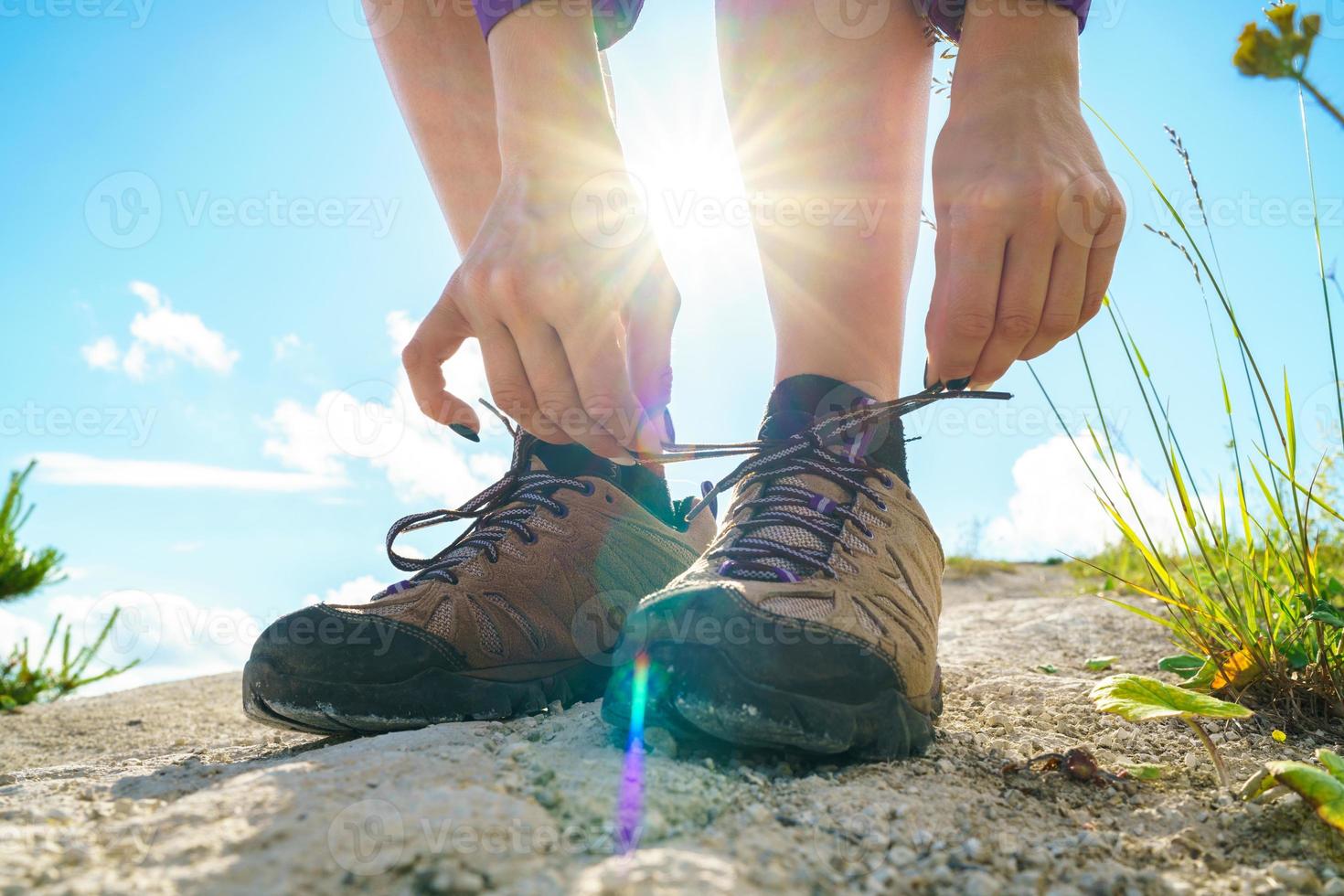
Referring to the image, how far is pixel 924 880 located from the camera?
79cm

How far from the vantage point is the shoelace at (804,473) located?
4.18ft

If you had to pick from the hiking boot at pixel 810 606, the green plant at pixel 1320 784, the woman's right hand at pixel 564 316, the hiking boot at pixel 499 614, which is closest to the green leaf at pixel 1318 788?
the green plant at pixel 1320 784

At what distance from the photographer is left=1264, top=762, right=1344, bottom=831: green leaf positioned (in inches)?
36.9

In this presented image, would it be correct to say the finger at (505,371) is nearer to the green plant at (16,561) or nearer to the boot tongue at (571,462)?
the boot tongue at (571,462)

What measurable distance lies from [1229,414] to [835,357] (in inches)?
36.3

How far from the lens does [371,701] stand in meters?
1.39

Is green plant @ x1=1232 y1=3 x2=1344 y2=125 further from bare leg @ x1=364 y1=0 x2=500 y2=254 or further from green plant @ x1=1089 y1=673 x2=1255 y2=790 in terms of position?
bare leg @ x1=364 y1=0 x2=500 y2=254

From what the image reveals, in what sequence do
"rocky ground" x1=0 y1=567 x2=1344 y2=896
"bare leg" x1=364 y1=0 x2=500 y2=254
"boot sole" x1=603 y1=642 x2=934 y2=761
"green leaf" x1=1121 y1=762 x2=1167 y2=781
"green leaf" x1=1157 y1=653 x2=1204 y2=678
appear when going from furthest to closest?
"bare leg" x1=364 y1=0 x2=500 y2=254 < "green leaf" x1=1157 y1=653 x2=1204 y2=678 < "green leaf" x1=1121 y1=762 x2=1167 y2=781 < "boot sole" x1=603 y1=642 x2=934 y2=761 < "rocky ground" x1=0 y1=567 x2=1344 y2=896

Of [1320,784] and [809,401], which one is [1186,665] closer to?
[1320,784]

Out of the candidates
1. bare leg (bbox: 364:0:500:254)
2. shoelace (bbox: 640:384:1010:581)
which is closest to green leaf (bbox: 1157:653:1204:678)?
shoelace (bbox: 640:384:1010:581)

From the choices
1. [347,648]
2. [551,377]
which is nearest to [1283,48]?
[551,377]

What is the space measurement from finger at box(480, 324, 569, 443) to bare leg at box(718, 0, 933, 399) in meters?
0.54

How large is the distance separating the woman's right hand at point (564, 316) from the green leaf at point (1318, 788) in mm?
926

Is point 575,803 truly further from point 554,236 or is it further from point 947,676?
point 947,676
